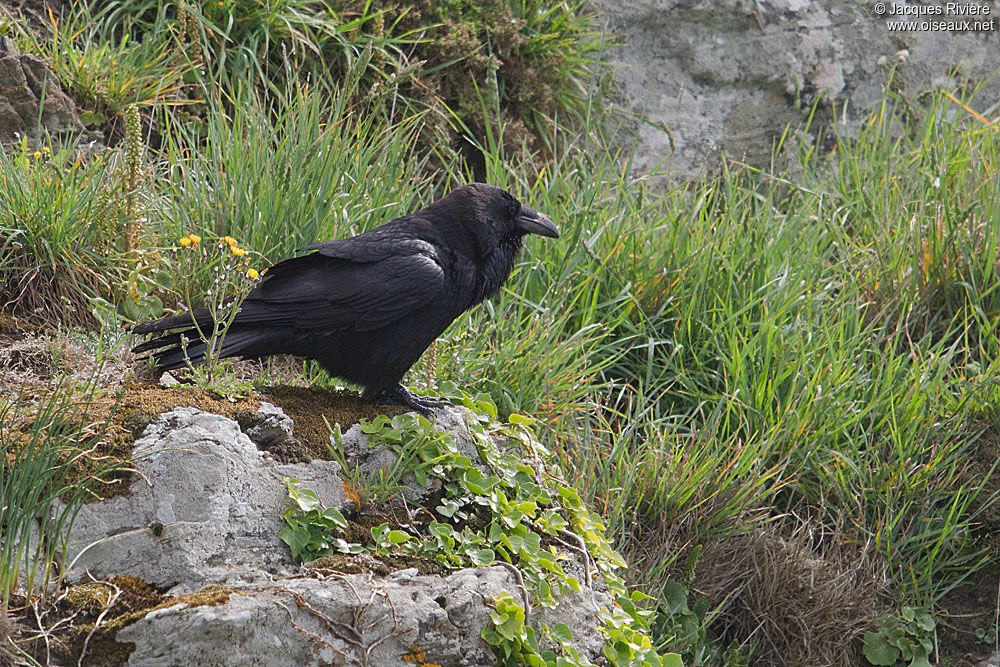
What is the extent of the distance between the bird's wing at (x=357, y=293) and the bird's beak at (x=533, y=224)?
532mm

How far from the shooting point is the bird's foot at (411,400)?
316cm

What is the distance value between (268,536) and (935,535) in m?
A: 2.77

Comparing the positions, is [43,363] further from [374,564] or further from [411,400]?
[374,564]

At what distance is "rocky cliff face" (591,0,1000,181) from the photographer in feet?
20.8

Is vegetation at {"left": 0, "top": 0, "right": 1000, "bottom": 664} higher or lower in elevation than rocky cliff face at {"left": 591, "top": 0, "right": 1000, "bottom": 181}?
lower

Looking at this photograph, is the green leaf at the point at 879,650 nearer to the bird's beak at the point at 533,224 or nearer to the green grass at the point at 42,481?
the bird's beak at the point at 533,224

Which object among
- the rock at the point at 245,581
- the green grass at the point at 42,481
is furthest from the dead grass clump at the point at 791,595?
the green grass at the point at 42,481

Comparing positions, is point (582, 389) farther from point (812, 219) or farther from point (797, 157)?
point (797, 157)

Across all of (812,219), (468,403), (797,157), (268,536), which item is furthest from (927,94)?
(268,536)

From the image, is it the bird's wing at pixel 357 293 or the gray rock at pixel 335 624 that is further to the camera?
the bird's wing at pixel 357 293

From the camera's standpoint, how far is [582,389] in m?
3.94

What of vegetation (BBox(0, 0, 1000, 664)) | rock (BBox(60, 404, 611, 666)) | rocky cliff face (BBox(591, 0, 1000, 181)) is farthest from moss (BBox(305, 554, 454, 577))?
rocky cliff face (BBox(591, 0, 1000, 181))

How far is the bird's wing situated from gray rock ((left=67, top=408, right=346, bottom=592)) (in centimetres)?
63

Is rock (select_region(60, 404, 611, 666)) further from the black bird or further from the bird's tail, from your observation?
the black bird
